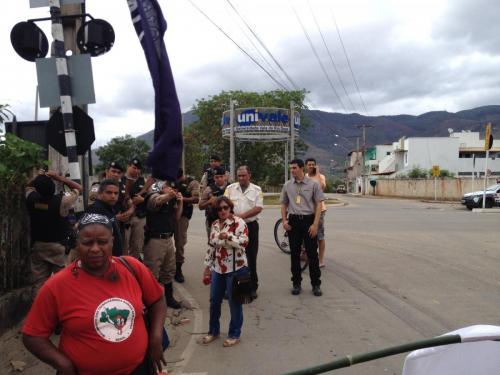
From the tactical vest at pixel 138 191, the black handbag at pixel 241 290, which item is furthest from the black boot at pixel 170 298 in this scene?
the black handbag at pixel 241 290

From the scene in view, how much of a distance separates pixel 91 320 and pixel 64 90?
3.19m

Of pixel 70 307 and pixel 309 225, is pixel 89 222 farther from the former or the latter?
pixel 309 225

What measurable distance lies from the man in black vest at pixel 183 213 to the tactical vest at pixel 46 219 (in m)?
2.51

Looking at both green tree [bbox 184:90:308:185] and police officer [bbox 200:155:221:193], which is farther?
green tree [bbox 184:90:308:185]

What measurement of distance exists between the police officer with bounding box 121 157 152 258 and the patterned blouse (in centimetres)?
141

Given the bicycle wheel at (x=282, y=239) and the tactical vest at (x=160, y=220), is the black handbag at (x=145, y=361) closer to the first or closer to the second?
the tactical vest at (x=160, y=220)

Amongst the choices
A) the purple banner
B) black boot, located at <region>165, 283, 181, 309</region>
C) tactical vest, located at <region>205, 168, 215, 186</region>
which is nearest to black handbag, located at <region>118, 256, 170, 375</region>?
the purple banner

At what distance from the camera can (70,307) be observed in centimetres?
233

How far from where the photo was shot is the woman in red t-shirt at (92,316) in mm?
2314

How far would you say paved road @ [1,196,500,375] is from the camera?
441cm

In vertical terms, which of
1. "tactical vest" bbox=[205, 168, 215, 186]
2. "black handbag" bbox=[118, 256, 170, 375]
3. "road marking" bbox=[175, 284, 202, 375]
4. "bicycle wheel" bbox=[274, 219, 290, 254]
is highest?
"tactical vest" bbox=[205, 168, 215, 186]

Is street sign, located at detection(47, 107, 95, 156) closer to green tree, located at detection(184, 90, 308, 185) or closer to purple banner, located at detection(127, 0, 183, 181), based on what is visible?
purple banner, located at detection(127, 0, 183, 181)

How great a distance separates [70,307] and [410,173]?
203 feet

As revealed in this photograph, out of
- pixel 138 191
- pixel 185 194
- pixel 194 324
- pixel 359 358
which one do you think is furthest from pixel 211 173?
pixel 359 358
